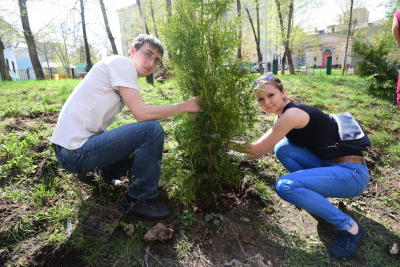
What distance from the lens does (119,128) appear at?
2.31m

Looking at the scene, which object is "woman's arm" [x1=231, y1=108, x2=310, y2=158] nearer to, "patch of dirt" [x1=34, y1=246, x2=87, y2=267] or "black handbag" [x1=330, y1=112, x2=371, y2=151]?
"black handbag" [x1=330, y1=112, x2=371, y2=151]

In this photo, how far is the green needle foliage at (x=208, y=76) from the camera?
A: 2.30 metres

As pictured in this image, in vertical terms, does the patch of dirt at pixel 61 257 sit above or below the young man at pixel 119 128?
below

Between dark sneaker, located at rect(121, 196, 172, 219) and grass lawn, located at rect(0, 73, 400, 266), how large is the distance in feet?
0.26

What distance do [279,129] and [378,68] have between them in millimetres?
7793

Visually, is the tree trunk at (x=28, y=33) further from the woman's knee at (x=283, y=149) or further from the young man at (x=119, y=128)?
the woman's knee at (x=283, y=149)

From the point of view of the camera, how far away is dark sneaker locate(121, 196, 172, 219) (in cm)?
242

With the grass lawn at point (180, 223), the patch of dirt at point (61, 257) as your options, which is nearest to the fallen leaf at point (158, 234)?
the grass lawn at point (180, 223)

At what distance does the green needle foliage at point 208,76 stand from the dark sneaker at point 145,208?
0.88ft

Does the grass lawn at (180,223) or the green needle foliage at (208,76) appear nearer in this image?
the grass lawn at (180,223)

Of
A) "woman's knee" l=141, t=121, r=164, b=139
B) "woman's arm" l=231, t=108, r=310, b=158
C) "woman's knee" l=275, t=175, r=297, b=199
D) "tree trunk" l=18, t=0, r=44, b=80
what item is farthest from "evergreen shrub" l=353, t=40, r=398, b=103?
"tree trunk" l=18, t=0, r=44, b=80

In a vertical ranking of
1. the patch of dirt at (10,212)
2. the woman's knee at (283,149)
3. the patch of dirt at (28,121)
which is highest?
the patch of dirt at (28,121)

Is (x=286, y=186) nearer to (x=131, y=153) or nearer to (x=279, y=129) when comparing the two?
(x=279, y=129)

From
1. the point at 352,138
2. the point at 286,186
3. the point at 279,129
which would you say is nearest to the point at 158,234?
the point at 286,186
